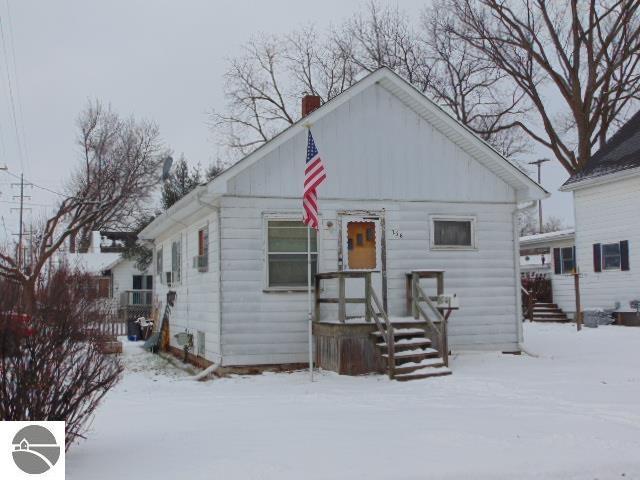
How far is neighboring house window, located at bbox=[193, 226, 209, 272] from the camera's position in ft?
43.3

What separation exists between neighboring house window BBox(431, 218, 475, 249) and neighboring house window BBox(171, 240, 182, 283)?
19.5ft

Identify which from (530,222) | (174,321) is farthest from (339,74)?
(530,222)

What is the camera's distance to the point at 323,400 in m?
8.95

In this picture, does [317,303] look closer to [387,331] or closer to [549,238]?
[387,331]

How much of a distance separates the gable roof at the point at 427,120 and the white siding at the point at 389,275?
50 centimetres

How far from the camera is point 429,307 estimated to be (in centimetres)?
1278

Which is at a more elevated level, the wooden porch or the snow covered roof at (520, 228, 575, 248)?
the snow covered roof at (520, 228, 575, 248)

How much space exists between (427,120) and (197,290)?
5568 millimetres

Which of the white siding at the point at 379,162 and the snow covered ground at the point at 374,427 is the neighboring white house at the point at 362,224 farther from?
the snow covered ground at the point at 374,427

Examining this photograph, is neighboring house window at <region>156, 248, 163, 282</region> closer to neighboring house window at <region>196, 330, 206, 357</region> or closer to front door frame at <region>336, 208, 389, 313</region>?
neighboring house window at <region>196, 330, 206, 357</region>

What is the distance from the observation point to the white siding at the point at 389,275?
1201 cm

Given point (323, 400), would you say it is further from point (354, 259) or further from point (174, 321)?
point (174, 321)

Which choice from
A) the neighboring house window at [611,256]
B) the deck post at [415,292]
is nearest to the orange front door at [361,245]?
the deck post at [415,292]

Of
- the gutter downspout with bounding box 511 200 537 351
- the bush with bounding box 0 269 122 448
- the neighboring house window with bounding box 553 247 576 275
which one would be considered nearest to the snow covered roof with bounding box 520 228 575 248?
the neighboring house window with bounding box 553 247 576 275
